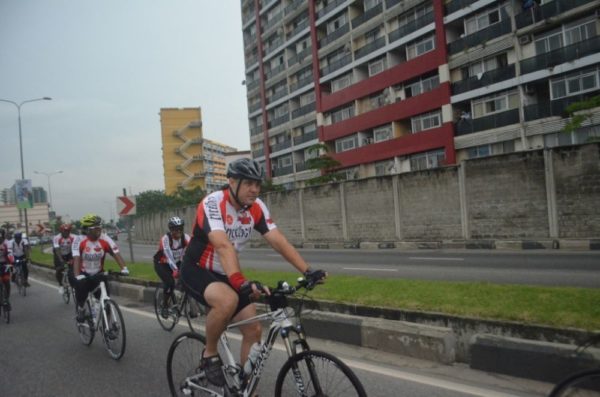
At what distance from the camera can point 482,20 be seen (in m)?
29.0

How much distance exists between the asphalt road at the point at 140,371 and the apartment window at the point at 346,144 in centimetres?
3307

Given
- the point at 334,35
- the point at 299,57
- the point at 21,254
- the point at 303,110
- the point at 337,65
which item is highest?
the point at 299,57

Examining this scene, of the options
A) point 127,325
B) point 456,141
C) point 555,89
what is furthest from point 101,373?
point 456,141

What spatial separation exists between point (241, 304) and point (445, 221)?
17686 millimetres

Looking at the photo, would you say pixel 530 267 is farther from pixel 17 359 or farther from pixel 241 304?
pixel 17 359

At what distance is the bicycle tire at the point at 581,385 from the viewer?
2.54 m

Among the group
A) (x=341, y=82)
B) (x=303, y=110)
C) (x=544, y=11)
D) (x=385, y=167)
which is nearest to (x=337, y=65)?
(x=341, y=82)

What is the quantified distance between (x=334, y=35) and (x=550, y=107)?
830 inches

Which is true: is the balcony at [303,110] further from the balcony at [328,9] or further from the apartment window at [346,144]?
the balcony at [328,9]

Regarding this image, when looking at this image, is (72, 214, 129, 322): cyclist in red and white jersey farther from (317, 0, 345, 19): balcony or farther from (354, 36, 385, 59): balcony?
(317, 0, 345, 19): balcony

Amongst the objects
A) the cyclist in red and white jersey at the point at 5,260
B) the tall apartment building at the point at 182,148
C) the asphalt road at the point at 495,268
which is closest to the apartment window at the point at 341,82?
the asphalt road at the point at 495,268

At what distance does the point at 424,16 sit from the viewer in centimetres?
3222

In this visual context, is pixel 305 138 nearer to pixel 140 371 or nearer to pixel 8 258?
pixel 8 258

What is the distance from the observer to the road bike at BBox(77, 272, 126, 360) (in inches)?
242
